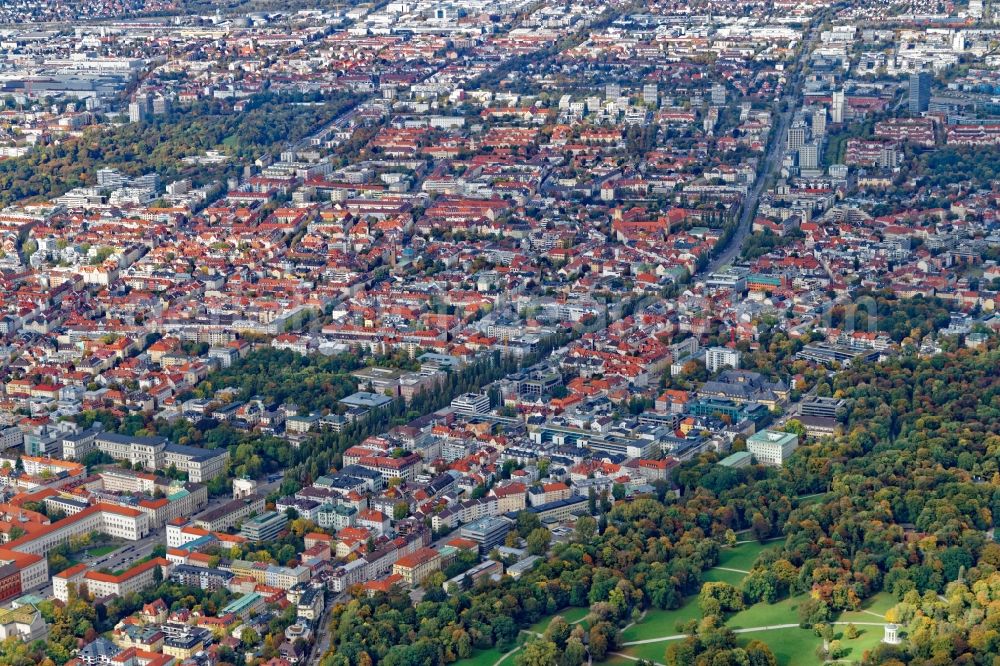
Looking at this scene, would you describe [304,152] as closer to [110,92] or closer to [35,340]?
[110,92]

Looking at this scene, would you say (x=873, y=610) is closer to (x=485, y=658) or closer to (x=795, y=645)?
A: (x=795, y=645)

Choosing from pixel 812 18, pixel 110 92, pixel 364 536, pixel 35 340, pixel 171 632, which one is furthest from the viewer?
pixel 812 18

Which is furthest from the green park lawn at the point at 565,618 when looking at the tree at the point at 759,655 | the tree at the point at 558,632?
the tree at the point at 759,655

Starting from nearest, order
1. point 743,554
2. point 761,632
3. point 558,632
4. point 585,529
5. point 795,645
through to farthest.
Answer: point 558,632
point 795,645
point 761,632
point 743,554
point 585,529

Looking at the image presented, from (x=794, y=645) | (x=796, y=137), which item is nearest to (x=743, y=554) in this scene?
(x=794, y=645)

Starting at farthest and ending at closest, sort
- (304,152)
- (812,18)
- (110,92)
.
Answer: (812,18) < (110,92) < (304,152)

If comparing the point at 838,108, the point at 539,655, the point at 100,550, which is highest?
the point at 539,655

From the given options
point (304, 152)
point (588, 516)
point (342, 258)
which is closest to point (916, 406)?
point (588, 516)

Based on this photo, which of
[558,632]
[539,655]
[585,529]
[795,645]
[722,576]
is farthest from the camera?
[585,529]
